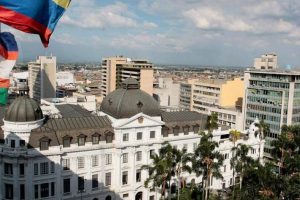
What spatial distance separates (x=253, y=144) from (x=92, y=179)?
51268 millimetres

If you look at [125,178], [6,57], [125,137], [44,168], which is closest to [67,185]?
[44,168]

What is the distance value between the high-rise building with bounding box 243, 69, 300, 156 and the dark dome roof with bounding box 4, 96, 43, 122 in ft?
278

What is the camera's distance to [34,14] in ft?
72.3

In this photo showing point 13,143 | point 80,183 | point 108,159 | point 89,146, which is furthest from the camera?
point 108,159

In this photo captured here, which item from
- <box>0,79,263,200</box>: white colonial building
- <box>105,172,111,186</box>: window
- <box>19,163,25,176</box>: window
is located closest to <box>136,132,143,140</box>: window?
<box>0,79,263,200</box>: white colonial building

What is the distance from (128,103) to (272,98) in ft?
214

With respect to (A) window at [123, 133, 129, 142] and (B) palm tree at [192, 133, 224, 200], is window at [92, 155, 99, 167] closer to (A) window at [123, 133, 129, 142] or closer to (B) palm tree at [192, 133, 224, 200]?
(A) window at [123, 133, 129, 142]

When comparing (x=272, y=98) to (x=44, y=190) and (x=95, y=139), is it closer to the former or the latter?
(x=95, y=139)

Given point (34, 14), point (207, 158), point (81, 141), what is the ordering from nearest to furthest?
point (34, 14), point (207, 158), point (81, 141)

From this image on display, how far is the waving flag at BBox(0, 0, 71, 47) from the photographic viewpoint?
2153cm

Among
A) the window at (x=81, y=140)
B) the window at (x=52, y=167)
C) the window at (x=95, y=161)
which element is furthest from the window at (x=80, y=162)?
the window at (x=52, y=167)

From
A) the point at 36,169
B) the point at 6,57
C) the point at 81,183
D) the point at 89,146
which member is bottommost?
the point at 81,183

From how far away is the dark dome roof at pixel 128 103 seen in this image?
8812cm

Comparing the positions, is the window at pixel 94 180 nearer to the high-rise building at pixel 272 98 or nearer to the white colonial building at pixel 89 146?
A: the white colonial building at pixel 89 146
